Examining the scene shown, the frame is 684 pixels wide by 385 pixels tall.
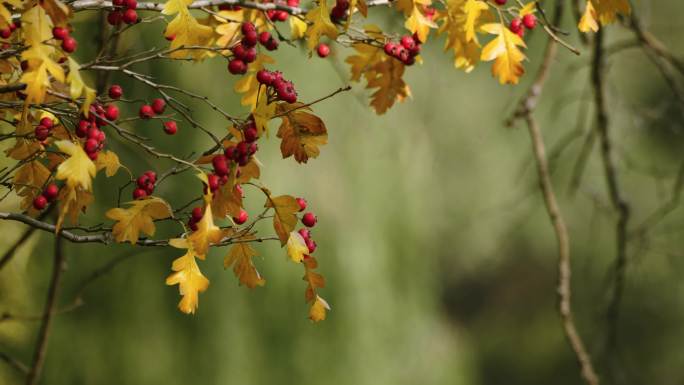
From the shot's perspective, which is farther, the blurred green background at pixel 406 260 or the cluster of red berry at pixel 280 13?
the blurred green background at pixel 406 260

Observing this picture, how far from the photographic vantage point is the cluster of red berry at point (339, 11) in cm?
93

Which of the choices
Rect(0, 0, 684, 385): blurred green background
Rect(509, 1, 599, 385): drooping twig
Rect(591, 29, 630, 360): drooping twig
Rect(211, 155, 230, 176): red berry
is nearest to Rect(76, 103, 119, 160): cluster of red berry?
Rect(211, 155, 230, 176): red berry

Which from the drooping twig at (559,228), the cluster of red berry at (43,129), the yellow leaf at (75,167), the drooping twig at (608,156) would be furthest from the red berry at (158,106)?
the drooping twig at (608,156)

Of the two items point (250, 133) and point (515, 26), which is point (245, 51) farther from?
point (515, 26)

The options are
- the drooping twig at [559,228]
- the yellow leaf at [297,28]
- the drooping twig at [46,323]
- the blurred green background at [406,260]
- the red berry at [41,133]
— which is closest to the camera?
the red berry at [41,133]

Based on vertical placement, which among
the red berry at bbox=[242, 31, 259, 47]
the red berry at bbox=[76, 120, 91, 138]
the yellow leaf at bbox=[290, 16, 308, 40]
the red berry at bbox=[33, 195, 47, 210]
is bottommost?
the red berry at bbox=[33, 195, 47, 210]

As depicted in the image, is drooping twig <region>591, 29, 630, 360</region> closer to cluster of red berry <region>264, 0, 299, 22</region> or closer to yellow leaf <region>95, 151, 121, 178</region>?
cluster of red berry <region>264, 0, 299, 22</region>

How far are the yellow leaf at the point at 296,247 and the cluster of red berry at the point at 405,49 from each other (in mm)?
249

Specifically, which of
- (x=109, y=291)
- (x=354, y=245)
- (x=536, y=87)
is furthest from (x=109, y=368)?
(x=536, y=87)

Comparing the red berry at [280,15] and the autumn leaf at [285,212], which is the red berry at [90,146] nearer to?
the autumn leaf at [285,212]

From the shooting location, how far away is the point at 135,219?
77 centimetres

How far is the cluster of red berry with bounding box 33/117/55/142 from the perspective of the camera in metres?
0.77

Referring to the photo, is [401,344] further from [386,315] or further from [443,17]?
[443,17]

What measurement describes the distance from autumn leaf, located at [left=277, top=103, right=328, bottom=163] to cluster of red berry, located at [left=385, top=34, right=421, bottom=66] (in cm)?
17
